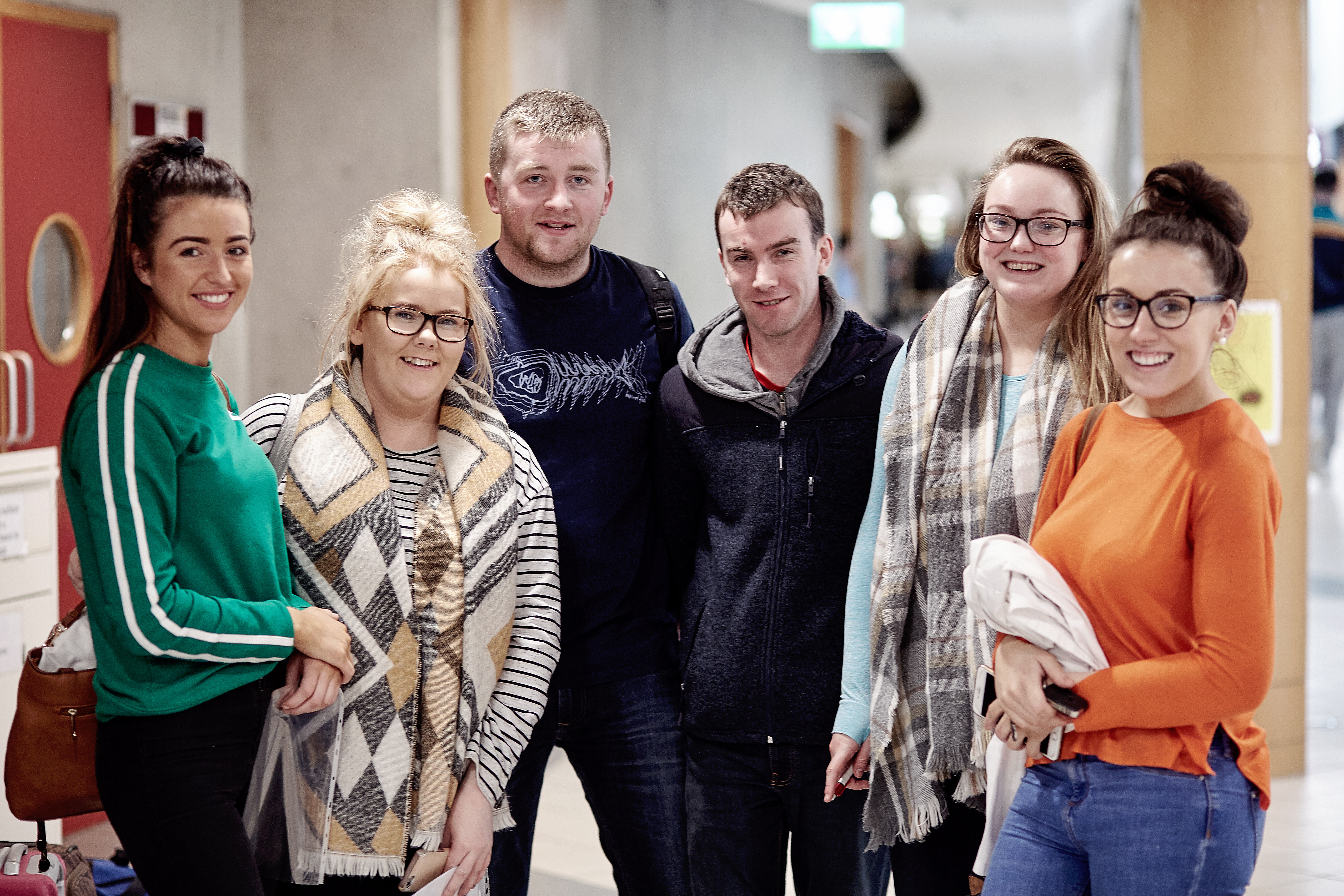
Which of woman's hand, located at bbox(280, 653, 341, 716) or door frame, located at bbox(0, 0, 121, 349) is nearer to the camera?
woman's hand, located at bbox(280, 653, 341, 716)

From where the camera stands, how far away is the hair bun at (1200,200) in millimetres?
1799

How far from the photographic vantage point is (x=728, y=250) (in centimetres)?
247

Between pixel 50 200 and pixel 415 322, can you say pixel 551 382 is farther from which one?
pixel 50 200

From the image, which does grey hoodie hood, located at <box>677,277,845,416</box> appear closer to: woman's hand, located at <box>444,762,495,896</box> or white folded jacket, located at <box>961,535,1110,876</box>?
white folded jacket, located at <box>961,535,1110,876</box>

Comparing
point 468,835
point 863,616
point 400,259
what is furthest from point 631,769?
point 400,259

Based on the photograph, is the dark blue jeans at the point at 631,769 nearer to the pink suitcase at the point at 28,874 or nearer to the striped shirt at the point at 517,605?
the striped shirt at the point at 517,605

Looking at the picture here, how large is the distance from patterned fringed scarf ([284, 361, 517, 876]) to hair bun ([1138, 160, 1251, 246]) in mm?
1222

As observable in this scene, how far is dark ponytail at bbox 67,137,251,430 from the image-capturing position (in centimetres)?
194

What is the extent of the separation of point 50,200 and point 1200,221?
3.92 metres

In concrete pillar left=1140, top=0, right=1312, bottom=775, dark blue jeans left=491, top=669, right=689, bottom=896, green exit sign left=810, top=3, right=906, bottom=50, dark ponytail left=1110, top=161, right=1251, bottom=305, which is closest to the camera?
dark ponytail left=1110, top=161, right=1251, bottom=305

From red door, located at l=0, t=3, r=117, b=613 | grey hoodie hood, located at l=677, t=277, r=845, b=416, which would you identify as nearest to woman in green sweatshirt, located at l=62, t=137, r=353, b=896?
grey hoodie hood, located at l=677, t=277, r=845, b=416

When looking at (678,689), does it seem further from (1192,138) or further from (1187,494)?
(1192,138)

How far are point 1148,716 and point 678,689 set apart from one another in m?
1.10

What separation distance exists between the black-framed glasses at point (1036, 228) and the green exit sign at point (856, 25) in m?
6.36
